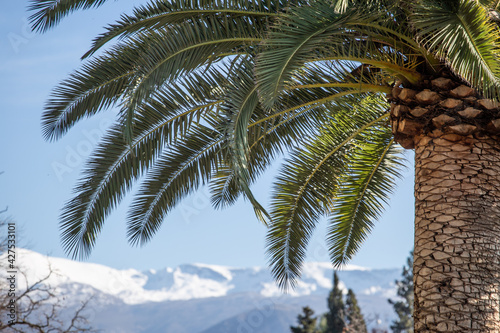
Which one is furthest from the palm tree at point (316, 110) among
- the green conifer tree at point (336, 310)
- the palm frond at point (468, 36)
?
the green conifer tree at point (336, 310)

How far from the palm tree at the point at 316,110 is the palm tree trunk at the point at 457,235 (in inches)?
0.5

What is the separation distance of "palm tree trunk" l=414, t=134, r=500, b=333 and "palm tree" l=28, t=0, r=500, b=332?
A: 0.05 ft

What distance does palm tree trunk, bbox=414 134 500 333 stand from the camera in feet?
21.2

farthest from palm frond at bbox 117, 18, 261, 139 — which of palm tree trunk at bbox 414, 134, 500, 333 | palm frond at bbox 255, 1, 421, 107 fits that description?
palm tree trunk at bbox 414, 134, 500, 333

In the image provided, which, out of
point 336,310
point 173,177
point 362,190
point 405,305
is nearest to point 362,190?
point 362,190

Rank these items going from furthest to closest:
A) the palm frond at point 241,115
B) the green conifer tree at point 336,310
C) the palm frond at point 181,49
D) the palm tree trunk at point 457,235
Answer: the green conifer tree at point 336,310
the palm tree trunk at point 457,235
the palm frond at point 181,49
the palm frond at point 241,115

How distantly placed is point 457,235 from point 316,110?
10.1ft

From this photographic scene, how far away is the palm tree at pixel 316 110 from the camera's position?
5887 millimetres

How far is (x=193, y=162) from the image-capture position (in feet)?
29.7

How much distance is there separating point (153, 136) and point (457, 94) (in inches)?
151

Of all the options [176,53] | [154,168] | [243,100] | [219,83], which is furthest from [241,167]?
[154,168]

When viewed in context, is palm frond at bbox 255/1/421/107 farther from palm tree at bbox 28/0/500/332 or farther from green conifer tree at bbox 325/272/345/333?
green conifer tree at bbox 325/272/345/333

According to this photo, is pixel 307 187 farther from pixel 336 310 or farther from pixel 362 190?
pixel 336 310

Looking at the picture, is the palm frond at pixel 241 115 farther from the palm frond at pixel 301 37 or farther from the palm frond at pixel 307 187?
the palm frond at pixel 307 187
